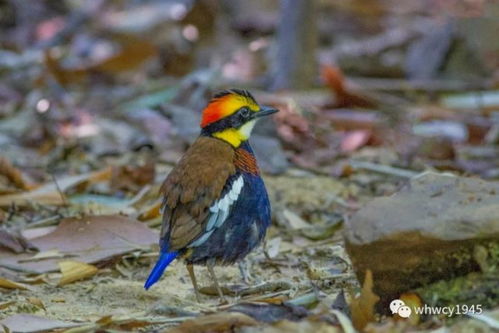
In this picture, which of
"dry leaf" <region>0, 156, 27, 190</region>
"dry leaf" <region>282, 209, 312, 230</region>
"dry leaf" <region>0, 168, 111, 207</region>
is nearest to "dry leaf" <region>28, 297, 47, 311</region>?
"dry leaf" <region>0, 168, 111, 207</region>

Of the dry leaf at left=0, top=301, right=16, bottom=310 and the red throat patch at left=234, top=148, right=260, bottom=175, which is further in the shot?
the red throat patch at left=234, top=148, right=260, bottom=175

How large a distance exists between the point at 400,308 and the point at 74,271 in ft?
6.14

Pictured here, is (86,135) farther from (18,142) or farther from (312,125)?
(312,125)

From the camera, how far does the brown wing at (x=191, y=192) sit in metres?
4.46

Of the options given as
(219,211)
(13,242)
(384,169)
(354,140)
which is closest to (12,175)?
(13,242)

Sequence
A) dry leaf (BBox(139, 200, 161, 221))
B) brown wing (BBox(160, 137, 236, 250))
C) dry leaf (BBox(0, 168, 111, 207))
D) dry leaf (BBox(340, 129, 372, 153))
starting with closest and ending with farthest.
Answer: brown wing (BBox(160, 137, 236, 250)), dry leaf (BBox(139, 200, 161, 221)), dry leaf (BBox(0, 168, 111, 207)), dry leaf (BBox(340, 129, 372, 153))

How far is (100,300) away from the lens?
4582mm

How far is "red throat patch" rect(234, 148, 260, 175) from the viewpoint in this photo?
477 cm

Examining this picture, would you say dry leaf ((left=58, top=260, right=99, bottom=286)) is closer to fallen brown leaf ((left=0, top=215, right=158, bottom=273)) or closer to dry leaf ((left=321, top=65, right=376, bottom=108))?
fallen brown leaf ((left=0, top=215, right=158, bottom=273))

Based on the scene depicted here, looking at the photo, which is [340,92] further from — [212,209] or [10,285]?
[10,285]

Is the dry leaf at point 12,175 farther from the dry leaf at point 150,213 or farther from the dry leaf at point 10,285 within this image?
the dry leaf at point 10,285

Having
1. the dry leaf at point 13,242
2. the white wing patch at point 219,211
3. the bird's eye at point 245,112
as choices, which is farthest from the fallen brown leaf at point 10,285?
the bird's eye at point 245,112

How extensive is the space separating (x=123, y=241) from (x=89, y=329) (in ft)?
5.35

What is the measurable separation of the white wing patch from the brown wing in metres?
0.03
